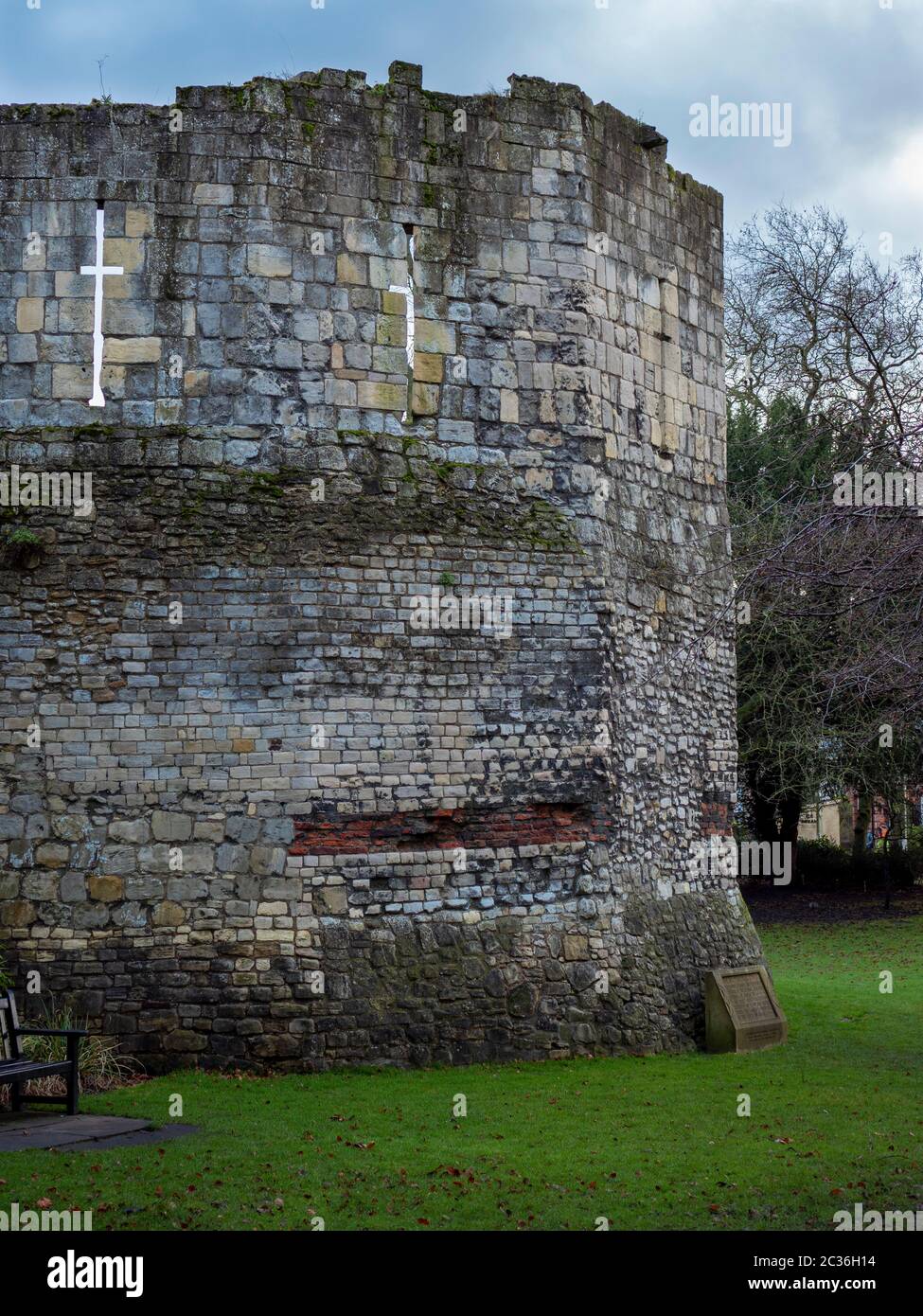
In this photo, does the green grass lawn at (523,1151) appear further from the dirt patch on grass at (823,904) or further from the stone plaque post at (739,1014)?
the dirt patch on grass at (823,904)

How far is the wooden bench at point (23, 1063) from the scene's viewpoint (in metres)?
9.49

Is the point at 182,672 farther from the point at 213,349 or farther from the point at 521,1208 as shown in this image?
the point at 521,1208

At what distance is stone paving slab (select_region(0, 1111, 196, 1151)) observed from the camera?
888 cm

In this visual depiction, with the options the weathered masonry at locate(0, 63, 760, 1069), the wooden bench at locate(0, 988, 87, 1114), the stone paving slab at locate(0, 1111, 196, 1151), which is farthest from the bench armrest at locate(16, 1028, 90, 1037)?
the weathered masonry at locate(0, 63, 760, 1069)

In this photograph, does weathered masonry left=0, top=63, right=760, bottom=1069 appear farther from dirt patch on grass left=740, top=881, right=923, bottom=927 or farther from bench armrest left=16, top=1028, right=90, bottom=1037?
dirt patch on grass left=740, top=881, right=923, bottom=927

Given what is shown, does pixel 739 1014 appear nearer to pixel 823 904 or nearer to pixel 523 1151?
pixel 523 1151

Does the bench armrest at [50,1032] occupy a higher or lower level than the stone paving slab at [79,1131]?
higher

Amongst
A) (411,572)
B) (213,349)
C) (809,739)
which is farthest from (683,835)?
(809,739)

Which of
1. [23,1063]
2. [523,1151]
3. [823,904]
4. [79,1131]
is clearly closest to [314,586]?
[23,1063]

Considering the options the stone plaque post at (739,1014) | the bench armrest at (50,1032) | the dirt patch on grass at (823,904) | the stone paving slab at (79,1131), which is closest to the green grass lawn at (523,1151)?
the stone paving slab at (79,1131)

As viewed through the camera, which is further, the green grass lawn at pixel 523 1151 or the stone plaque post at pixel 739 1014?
the stone plaque post at pixel 739 1014

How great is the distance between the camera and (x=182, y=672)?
11805mm

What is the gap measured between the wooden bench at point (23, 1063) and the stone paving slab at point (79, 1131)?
140 mm

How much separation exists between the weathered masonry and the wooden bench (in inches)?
43.6
